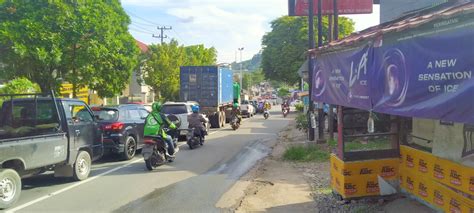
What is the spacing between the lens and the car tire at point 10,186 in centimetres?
778

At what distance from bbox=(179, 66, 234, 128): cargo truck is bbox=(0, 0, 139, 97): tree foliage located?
12.8 feet

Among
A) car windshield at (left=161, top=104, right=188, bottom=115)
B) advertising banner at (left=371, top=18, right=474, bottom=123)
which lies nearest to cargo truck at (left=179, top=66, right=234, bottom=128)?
car windshield at (left=161, top=104, right=188, bottom=115)

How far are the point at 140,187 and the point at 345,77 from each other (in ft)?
15.7

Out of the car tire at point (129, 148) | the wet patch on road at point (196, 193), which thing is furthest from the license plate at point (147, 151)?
the car tire at point (129, 148)

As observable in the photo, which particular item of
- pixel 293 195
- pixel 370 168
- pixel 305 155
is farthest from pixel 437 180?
pixel 305 155

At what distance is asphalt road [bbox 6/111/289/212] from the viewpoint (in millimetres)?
7969

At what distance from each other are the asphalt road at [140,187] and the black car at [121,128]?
1.25 feet

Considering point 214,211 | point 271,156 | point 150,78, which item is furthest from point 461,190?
point 150,78

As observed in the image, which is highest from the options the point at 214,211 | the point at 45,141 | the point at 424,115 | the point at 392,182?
the point at 424,115

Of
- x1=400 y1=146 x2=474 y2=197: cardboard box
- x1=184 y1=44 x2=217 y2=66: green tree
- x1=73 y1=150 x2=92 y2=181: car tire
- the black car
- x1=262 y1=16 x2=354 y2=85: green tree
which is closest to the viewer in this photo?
x1=400 y1=146 x2=474 y2=197: cardboard box

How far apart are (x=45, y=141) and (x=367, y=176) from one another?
5.67 metres

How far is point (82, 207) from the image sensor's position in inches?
311

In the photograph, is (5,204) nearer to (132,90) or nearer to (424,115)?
(424,115)

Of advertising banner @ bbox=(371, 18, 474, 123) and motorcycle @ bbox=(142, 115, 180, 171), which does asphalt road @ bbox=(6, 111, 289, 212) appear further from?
advertising banner @ bbox=(371, 18, 474, 123)
